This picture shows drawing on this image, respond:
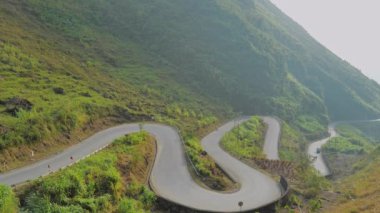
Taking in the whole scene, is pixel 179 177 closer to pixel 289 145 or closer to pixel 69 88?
pixel 69 88

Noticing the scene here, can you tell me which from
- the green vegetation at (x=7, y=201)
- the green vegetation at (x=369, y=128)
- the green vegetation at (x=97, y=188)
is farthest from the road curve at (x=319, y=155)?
the green vegetation at (x=7, y=201)

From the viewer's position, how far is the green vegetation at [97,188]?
21453 millimetres

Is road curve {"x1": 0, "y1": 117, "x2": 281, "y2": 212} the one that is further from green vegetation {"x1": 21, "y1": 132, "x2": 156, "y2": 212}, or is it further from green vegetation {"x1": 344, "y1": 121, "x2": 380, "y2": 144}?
green vegetation {"x1": 344, "y1": 121, "x2": 380, "y2": 144}

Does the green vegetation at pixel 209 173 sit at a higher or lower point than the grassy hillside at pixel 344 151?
higher

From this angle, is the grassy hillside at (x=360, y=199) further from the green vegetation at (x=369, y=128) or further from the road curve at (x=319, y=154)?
the green vegetation at (x=369, y=128)

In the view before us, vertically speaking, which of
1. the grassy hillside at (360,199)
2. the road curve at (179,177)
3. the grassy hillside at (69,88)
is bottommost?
the grassy hillside at (69,88)

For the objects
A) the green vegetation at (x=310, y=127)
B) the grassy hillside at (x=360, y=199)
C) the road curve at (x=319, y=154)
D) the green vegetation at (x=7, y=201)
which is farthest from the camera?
the green vegetation at (x=310, y=127)

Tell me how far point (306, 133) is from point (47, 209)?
9984cm

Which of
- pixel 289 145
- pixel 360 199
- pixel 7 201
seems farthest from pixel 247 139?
pixel 7 201

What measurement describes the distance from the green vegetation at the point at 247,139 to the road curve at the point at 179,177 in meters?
10.1

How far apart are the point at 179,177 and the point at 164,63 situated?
243 feet

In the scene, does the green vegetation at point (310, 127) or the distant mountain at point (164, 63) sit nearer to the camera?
the distant mountain at point (164, 63)

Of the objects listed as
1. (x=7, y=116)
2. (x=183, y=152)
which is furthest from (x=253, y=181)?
(x=7, y=116)

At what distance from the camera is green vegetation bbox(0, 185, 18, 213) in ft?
61.9
